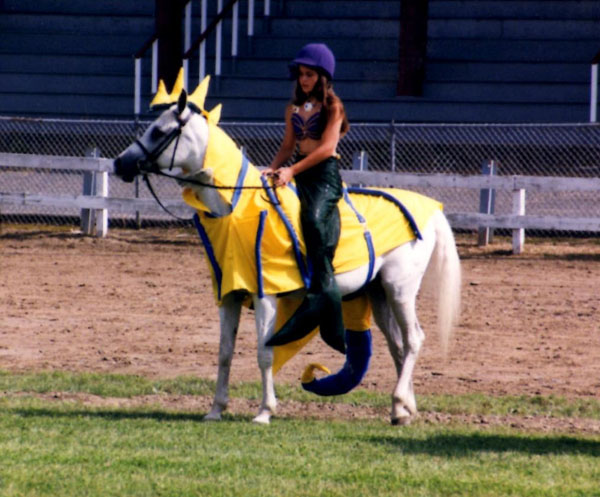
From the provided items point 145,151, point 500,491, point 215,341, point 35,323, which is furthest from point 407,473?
point 35,323

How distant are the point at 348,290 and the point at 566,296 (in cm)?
607

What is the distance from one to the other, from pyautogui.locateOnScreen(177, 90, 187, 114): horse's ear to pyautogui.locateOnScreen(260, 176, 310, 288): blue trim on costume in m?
0.64

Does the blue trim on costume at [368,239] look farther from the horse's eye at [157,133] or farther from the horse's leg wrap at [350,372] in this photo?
the horse's eye at [157,133]

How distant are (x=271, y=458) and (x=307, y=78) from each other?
7.67ft

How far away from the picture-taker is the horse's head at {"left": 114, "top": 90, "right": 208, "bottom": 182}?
294 inches

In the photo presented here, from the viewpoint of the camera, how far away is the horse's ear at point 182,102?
24.4ft

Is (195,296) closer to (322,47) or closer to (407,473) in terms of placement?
(322,47)

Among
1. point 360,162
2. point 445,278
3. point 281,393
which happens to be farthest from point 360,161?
point 445,278

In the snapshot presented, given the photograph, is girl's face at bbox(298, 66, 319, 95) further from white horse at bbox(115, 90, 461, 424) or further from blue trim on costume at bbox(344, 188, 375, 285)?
blue trim on costume at bbox(344, 188, 375, 285)

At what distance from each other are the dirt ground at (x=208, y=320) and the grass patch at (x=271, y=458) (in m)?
1.65

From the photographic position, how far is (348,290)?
7.78 m

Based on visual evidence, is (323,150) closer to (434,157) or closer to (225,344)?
(225,344)

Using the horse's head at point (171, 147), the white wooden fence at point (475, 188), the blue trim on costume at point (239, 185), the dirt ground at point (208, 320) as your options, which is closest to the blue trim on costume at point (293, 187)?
the blue trim on costume at point (239, 185)

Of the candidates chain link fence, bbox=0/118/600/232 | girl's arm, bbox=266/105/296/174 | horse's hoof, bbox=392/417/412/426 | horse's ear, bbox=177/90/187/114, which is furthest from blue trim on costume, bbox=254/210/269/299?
chain link fence, bbox=0/118/600/232
